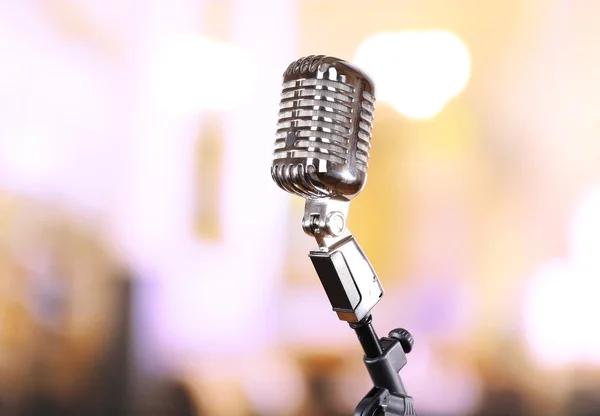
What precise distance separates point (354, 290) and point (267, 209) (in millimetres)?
3183

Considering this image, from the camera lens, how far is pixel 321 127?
62cm

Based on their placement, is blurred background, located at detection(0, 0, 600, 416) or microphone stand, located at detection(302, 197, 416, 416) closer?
microphone stand, located at detection(302, 197, 416, 416)

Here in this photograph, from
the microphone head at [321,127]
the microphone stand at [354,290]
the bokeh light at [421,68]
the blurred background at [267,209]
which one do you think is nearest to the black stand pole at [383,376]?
the microphone stand at [354,290]

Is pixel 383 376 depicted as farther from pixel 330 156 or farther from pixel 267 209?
pixel 267 209

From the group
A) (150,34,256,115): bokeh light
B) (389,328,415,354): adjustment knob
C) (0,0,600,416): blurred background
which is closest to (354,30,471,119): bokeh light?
(0,0,600,416): blurred background

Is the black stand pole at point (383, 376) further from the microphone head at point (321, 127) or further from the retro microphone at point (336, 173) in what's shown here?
the microphone head at point (321, 127)

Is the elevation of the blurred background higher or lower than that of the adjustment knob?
higher

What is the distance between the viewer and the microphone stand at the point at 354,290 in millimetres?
652

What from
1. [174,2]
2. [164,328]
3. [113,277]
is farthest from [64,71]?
[164,328]

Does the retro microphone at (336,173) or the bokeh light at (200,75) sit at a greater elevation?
the bokeh light at (200,75)

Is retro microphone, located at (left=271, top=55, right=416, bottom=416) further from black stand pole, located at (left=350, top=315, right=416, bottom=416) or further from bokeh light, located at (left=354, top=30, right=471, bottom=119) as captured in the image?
bokeh light, located at (left=354, top=30, right=471, bottom=119)

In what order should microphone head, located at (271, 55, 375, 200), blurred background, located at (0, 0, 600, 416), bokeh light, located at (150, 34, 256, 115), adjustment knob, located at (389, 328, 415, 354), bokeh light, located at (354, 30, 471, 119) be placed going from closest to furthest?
microphone head, located at (271, 55, 375, 200) < adjustment knob, located at (389, 328, 415, 354) < blurred background, located at (0, 0, 600, 416) < bokeh light, located at (354, 30, 471, 119) < bokeh light, located at (150, 34, 256, 115)

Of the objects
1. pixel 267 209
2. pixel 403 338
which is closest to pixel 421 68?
pixel 267 209

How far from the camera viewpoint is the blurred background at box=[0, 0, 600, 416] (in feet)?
11.4
